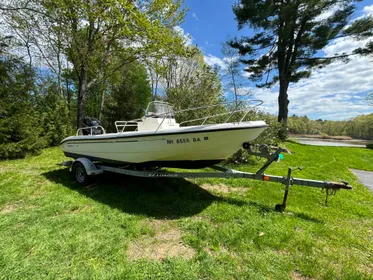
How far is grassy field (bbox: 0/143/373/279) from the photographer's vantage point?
6.75 ft

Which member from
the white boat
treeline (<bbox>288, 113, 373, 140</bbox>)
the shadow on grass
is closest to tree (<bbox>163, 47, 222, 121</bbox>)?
the shadow on grass

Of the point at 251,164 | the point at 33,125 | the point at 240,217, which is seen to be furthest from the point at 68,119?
the point at 240,217

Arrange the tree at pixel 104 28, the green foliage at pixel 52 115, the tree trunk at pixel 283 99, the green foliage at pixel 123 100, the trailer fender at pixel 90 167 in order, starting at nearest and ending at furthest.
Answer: the trailer fender at pixel 90 167
the tree at pixel 104 28
the green foliage at pixel 52 115
the tree trunk at pixel 283 99
the green foliage at pixel 123 100

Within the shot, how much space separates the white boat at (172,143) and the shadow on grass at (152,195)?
25.6 inches

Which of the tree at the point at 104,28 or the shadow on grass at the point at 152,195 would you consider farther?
the tree at the point at 104,28

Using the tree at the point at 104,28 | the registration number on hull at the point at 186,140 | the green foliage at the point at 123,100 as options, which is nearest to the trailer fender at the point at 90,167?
the registration number on hull at the point at 186,140

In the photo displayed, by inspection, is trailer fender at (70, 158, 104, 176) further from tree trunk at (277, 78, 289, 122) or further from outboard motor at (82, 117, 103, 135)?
tree trunk at (277, 78, 289, 122)

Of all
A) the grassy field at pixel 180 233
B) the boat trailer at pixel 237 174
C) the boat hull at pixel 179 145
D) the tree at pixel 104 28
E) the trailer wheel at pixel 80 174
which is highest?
the tree at pixel 104 28

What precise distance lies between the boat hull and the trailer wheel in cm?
A: 50

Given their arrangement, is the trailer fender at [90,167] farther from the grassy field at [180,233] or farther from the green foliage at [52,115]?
the green foliage at [52,115]

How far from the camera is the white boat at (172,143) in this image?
10.6 feet

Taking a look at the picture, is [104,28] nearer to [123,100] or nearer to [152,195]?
[123,100]

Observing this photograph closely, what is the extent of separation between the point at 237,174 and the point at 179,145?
123 cm

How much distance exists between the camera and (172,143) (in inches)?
139
